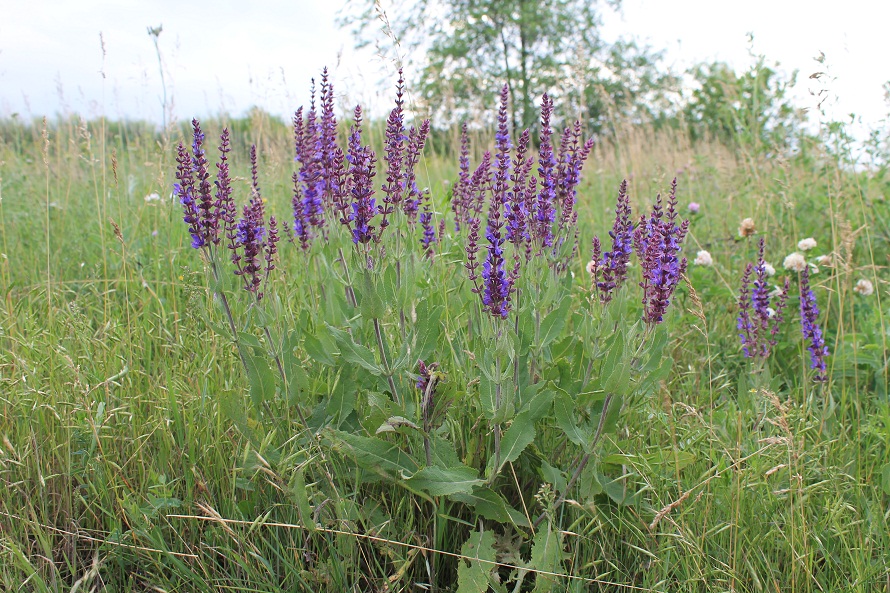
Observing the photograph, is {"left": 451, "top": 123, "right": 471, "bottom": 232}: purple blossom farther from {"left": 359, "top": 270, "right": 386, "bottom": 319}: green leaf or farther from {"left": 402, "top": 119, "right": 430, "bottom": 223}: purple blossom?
{"left": 359, "top": 270, "right": 386, "bottom": 319}: green leaf

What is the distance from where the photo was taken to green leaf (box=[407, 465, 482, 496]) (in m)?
1.87

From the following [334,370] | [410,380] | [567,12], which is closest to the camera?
[410,380]

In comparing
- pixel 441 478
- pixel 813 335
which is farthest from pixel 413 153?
pixel 813 335

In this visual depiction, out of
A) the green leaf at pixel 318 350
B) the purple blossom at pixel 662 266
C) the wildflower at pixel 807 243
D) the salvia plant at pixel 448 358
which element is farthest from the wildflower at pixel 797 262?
the green leaf at pixel 318 350

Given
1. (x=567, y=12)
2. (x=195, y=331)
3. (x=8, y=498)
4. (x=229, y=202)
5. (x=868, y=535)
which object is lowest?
(x=868, y=535)

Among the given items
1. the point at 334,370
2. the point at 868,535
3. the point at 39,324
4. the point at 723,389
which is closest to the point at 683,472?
the point at 868,535

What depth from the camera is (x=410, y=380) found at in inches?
92.7

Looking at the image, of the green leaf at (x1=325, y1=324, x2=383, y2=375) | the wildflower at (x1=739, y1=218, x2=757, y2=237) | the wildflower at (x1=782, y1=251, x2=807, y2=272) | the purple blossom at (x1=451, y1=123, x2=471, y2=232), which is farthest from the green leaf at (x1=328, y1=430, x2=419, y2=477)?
the wildflower at (x1=739, y1=218, x2=757, y2=237)

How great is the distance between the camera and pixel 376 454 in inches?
78.0

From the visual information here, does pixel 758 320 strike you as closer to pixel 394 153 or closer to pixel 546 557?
pixel 546 557

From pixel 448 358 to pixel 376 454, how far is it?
2.54 feet

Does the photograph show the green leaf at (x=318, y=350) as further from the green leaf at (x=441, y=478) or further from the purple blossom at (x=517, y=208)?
the purple blossom at (x=517, y=208)

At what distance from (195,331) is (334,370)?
2.38 ft

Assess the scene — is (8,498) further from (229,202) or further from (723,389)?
(723,389)
